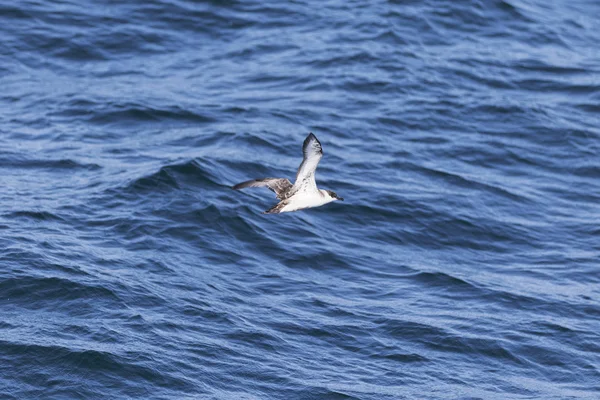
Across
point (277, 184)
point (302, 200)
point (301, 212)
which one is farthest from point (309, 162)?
point (301, 212)

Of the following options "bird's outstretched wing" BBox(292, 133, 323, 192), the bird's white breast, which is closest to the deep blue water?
the bird's white breast

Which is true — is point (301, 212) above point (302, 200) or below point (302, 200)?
below

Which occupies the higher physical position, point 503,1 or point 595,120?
point 503,1

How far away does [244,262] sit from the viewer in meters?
18.3

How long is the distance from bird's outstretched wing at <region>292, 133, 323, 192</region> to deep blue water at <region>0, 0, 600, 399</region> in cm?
311

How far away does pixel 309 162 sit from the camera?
42.2 ft

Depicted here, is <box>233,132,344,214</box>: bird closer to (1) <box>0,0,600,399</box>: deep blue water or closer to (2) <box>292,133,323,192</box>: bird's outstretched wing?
(2) <box>292,133,323,192</box>: bird's outstretched wing

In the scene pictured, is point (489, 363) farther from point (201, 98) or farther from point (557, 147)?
point (201, 98)

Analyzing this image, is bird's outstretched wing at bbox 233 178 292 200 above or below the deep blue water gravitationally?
above

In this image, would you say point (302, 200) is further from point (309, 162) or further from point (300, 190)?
point (309, 162)

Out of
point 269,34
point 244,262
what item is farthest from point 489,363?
point 269,34

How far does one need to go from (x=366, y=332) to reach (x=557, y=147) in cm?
874

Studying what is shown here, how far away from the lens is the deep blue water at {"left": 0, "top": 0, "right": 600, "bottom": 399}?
1563 centimetres

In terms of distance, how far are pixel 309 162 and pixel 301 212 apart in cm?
730
